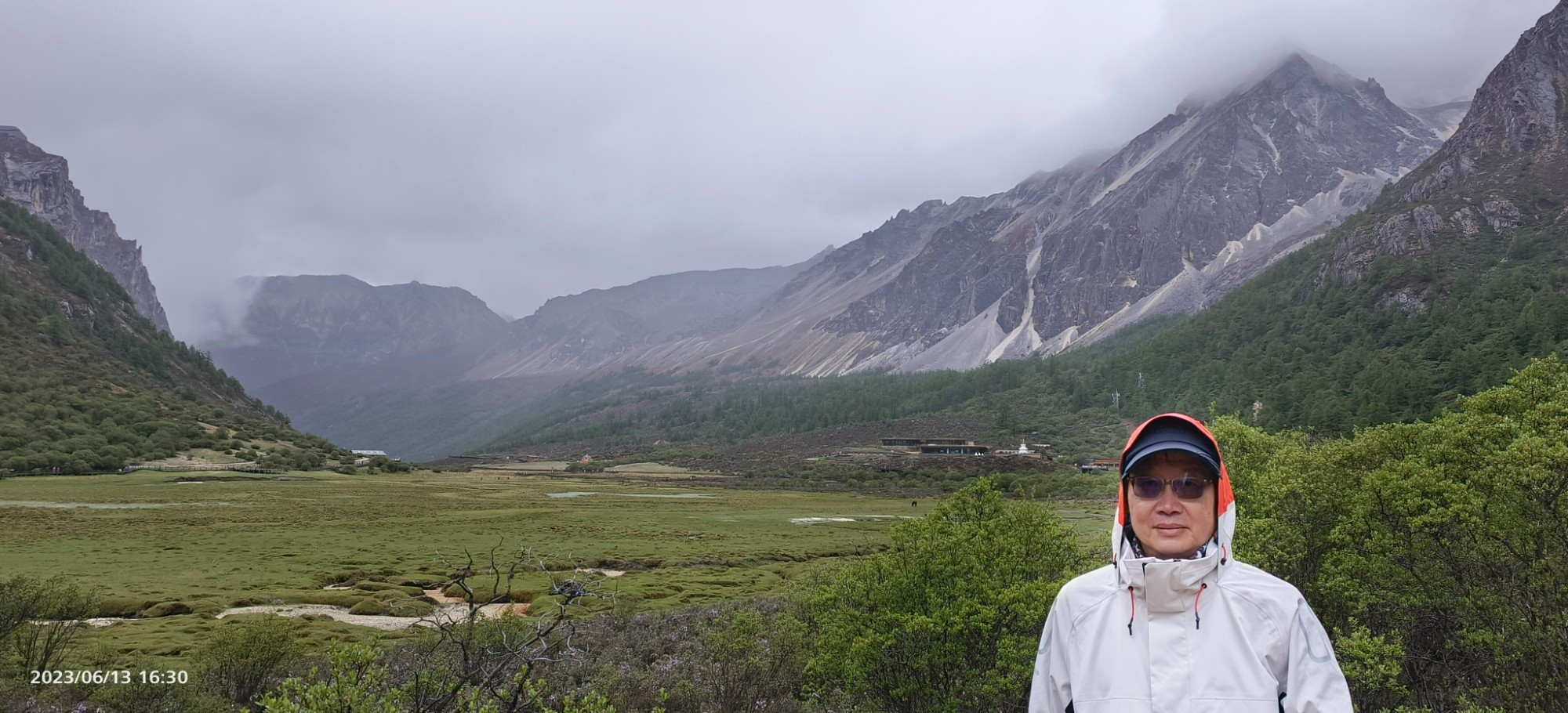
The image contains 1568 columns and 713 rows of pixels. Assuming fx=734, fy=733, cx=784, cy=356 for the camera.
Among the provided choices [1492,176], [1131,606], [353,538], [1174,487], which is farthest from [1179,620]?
[1492,176]

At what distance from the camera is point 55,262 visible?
172 meters

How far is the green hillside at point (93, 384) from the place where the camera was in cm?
10338

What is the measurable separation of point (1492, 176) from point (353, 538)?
22301 cm

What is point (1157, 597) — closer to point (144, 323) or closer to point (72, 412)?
point (72, 412)

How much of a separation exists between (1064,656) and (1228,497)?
127cm

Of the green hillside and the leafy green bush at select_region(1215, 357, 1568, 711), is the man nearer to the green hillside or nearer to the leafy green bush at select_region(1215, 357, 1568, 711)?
the leafy green bush at select_region(1215, 357, 1568, 711)

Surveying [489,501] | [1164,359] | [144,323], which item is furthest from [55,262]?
[1164,359]

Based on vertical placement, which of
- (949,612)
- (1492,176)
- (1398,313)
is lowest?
(949,612)

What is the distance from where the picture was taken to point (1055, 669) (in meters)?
4.19

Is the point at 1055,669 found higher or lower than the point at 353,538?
higher

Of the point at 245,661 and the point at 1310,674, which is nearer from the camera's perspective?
the point at 1310,674

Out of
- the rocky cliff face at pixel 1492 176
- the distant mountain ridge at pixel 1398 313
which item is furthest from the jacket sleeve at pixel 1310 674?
the rocky cliff face at pixel 1492 176

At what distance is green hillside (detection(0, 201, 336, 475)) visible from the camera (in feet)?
339

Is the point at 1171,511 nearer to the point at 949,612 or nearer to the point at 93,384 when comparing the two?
the point at 949,612
